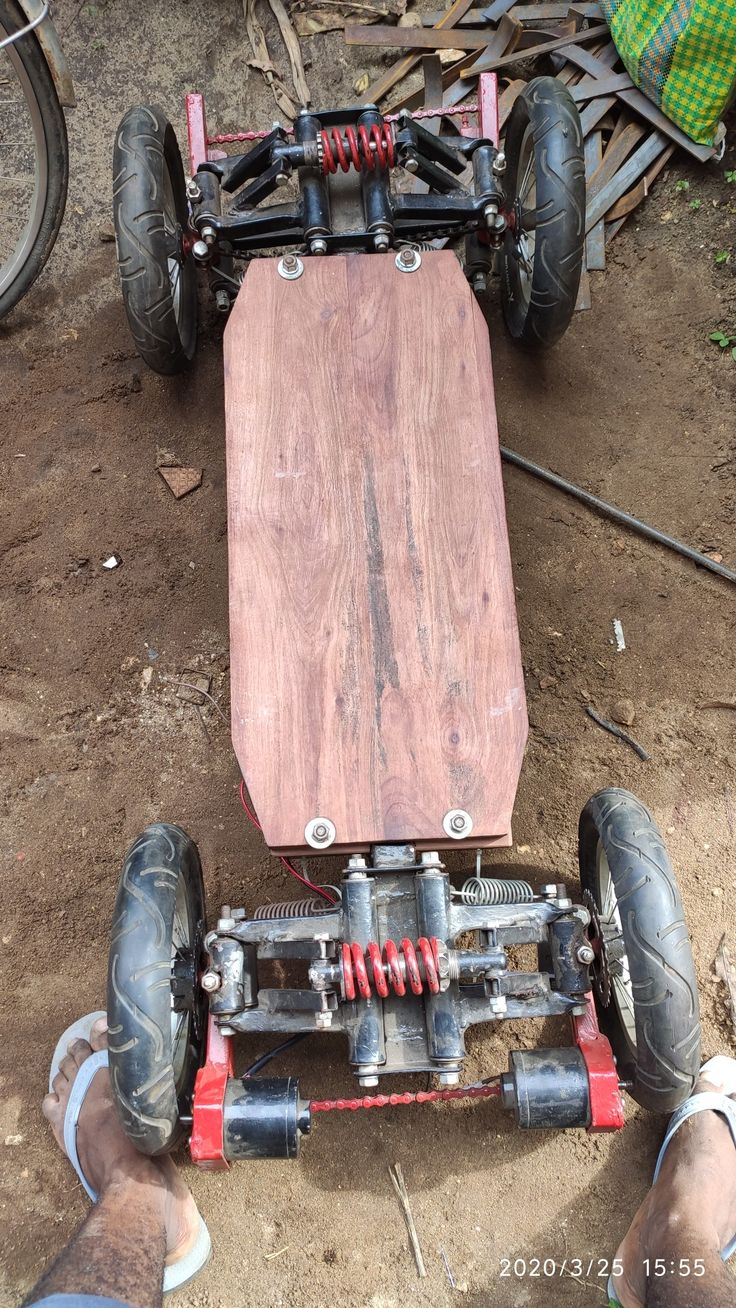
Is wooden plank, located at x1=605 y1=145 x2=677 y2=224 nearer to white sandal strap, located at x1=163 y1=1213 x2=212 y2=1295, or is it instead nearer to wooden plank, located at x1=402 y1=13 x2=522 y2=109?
wooden plank, located at x1=402 y1=13 x2=522 y2=109

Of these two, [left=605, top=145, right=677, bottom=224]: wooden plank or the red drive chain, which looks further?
[left=605, top=145, right=677, bottom=224]: wooden plank

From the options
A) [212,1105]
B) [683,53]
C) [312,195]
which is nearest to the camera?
[212,1105]

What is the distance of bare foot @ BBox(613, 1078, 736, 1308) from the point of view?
Result: 2.39m

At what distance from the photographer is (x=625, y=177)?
11.6 feet

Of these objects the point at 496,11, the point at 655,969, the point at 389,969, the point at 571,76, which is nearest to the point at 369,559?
the point at 389,969

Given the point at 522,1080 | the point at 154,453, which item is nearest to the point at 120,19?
the point at 154,453

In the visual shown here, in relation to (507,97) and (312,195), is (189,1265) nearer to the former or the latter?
(312,195)

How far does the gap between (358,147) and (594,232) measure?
1.35 m

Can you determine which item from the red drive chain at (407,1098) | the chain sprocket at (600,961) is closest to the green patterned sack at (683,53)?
the chain sprocket at (600,961)

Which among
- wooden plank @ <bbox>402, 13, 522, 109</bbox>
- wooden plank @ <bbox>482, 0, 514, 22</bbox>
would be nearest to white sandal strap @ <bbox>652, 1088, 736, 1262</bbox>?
wooden plank @ <bbox>402, 13, 522, 109</bbox>

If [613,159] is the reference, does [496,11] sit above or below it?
above

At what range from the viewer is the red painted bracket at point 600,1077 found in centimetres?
205

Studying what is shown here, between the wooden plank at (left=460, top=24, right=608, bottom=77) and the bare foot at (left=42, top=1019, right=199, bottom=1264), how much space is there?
414 cm

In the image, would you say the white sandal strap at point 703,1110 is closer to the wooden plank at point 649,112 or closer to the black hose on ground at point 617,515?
the black hose on ground at point 617,515
